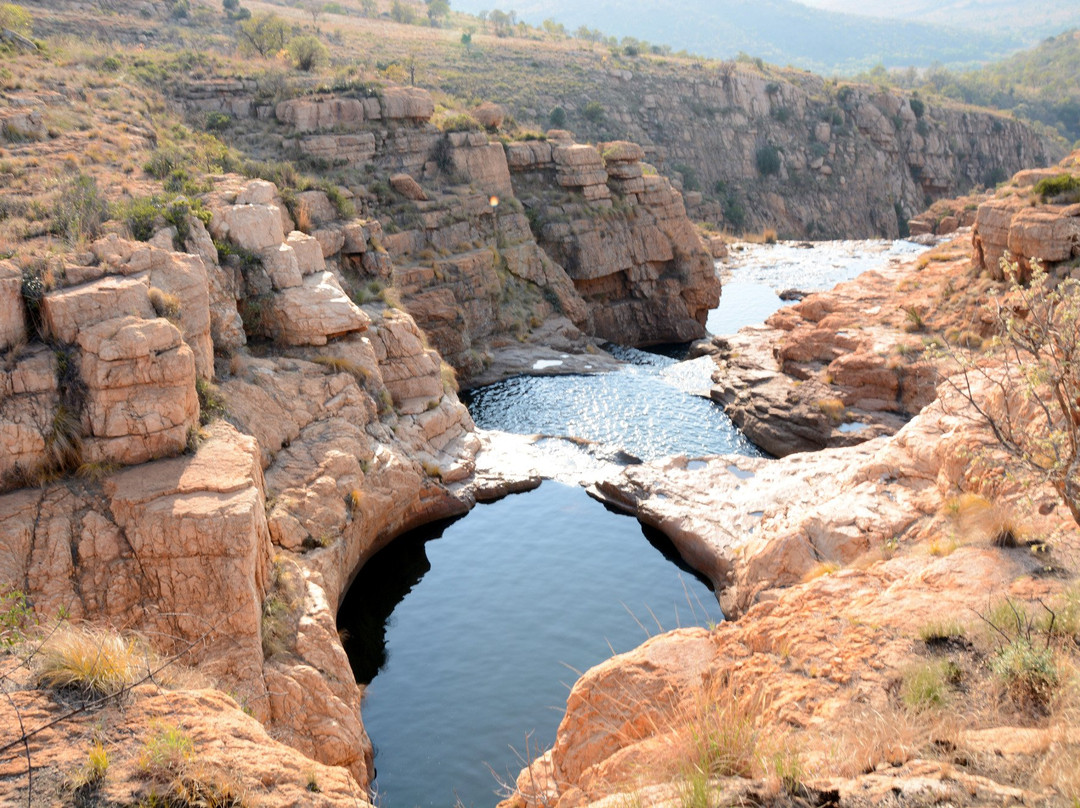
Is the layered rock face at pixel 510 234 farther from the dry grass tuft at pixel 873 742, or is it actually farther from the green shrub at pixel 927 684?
the dry grass tuft at pixel 873 742

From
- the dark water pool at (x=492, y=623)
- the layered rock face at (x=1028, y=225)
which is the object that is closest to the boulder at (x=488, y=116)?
the layered rock face at (x=1028, y=225)

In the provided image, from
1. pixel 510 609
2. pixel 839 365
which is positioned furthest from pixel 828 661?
pixel 839 365

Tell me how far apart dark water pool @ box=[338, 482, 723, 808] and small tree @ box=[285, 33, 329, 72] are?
25.7 m

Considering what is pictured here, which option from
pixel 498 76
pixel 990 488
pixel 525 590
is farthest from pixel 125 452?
pixel 498 76

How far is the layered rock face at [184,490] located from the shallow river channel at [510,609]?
0.80 meters

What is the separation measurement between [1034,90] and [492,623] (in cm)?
12265

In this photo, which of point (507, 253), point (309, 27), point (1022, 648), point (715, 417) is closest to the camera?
point (1022, 648)

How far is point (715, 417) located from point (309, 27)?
4273 cm

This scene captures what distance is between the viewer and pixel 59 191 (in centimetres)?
1577

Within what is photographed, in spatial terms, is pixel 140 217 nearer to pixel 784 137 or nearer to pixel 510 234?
pixel 510 234

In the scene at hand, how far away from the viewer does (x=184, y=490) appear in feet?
36.0

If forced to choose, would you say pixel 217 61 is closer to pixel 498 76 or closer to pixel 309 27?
pixel 309 27

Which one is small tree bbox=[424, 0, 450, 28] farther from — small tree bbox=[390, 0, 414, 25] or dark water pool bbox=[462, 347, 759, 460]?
dark water pool bbox=[462, 347, 759, 460]

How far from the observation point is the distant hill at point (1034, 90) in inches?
3878
